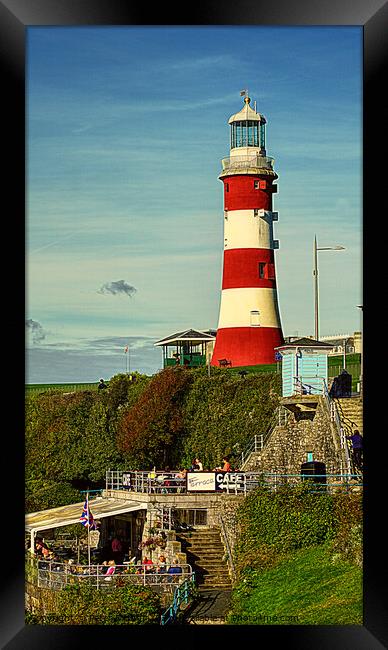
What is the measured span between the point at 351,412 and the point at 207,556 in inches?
96.7

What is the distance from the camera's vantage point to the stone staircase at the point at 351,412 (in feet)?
36.0

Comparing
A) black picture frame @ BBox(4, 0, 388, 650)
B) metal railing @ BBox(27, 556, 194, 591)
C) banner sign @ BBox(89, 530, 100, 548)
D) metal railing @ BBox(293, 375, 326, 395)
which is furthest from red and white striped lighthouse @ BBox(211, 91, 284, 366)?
black picture frame @ BBox(4, 0, 388, 650)

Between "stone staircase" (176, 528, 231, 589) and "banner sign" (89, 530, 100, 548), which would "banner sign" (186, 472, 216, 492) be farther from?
"banner sign" (89, 530, 100, 548)

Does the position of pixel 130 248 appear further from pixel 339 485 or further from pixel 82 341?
pixel 339 485

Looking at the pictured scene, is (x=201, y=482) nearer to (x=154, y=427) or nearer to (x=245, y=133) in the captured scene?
(x=154, y=427)

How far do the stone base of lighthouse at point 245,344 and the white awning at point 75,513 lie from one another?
12.6ft

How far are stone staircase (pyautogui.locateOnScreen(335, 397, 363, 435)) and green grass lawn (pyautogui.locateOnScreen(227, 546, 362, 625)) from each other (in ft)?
7.38

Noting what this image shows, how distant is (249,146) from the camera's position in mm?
16000

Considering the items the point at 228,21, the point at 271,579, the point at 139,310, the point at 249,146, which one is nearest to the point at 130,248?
the point at 139,310

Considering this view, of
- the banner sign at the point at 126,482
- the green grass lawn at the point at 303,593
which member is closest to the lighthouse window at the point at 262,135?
the banner sign at the point at 126,482

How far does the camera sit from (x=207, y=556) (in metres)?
9.78

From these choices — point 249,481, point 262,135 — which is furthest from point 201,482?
point 262,135

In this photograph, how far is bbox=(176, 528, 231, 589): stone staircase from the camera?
31.0 ft
